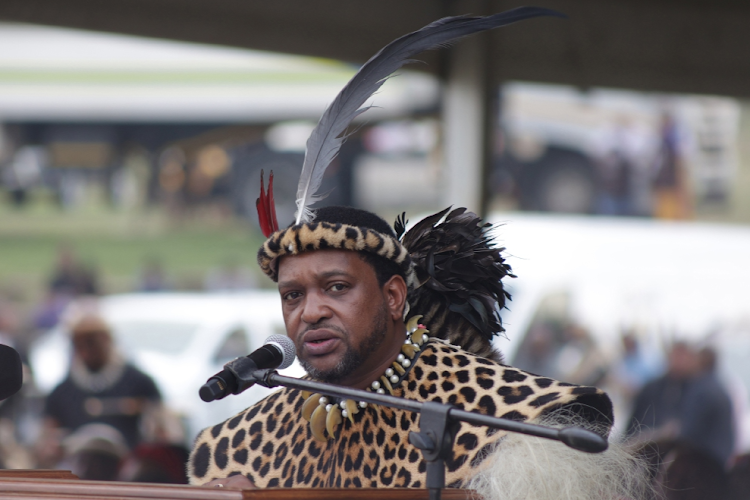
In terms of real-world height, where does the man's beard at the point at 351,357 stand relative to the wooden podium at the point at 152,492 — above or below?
above

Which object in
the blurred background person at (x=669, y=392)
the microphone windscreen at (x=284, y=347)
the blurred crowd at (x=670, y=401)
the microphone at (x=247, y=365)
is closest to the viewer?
the microphone at (x=247, y=365)

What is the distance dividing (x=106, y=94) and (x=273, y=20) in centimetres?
916

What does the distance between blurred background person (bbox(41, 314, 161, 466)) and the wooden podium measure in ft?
14.3

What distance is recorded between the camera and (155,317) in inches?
338

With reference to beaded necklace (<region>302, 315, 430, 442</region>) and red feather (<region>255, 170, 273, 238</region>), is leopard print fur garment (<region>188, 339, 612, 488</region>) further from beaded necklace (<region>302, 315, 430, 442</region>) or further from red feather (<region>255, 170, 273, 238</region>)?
red feather (<region>255, 170, 273, 238</region>)

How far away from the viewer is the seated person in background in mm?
5988

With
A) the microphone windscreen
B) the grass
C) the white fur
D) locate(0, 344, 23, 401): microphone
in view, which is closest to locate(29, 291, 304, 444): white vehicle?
the microphone windscreen

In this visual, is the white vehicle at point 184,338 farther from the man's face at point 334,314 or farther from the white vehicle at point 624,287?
the man's face at point 334,314

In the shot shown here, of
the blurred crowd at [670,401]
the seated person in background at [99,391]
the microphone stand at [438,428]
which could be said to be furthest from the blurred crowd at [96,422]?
the microphone stand at [438,428]

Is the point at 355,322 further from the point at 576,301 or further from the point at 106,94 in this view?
the point at 106,94

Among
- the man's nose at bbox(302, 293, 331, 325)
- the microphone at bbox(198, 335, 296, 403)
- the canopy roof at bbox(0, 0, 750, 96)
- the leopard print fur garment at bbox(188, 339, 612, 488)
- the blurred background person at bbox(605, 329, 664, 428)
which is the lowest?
the blurred background person at bbox(605, 329, 664, 428)

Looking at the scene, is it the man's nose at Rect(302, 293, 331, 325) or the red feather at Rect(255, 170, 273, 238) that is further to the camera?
the red feather at Rect(255, 170, 273, 238)

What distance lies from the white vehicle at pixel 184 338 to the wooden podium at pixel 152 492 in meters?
5.72

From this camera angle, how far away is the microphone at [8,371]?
1.89 m
